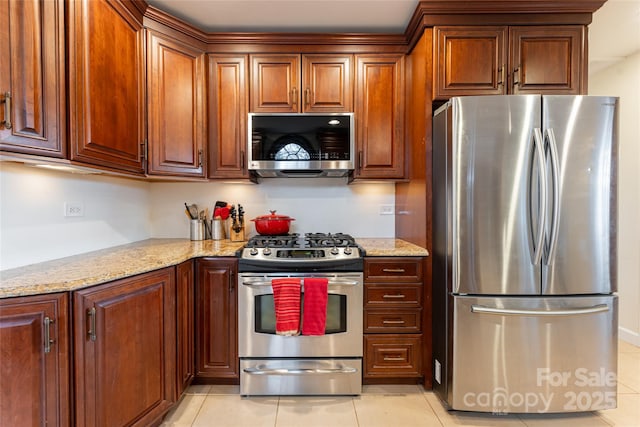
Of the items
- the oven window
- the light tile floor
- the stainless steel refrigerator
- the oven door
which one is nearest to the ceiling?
the stainless steel refrigerator

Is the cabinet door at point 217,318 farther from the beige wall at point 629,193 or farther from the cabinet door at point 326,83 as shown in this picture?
the beige wall at point 629,193

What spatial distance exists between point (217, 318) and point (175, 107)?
1488 millimetres

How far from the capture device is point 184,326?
1.90 meters

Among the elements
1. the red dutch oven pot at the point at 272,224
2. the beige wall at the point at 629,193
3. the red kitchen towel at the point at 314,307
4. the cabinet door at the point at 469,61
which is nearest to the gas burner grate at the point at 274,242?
the red dutch oven pot at the point at 272,224

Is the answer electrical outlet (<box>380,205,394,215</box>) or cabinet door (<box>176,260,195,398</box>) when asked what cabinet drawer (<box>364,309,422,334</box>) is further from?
cabinet door (<box>176,260,195,398</box>)

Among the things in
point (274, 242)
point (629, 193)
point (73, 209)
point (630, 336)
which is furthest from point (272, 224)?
point (630, 336)

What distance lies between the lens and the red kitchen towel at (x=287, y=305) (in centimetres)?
192

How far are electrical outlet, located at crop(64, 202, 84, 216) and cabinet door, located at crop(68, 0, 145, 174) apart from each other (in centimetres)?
39

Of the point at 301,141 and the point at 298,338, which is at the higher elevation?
the point at 301,141

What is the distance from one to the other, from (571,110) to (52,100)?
8.55 feet

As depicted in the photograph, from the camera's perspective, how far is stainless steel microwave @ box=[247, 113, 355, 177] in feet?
7.54

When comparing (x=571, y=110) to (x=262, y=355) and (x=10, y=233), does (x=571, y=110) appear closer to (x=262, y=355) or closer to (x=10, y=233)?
(x=262, y=355)

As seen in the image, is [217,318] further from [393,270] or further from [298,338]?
[393,270]

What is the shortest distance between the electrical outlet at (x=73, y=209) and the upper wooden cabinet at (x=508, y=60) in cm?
239
